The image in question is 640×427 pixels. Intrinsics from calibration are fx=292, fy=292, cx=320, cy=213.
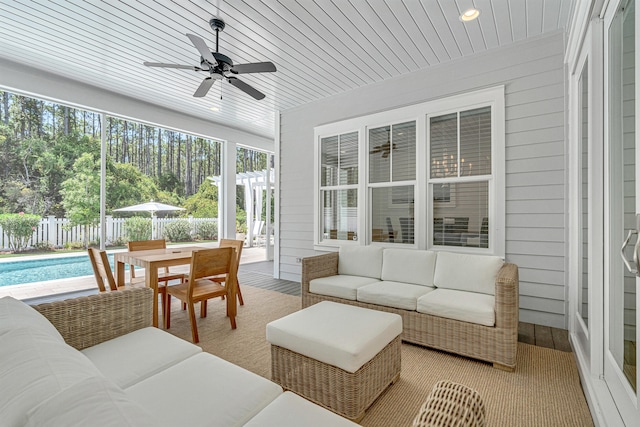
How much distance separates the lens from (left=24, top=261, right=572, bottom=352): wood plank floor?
277 cm

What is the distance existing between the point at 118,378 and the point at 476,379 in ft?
7.51

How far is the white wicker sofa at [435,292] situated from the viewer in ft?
7.59

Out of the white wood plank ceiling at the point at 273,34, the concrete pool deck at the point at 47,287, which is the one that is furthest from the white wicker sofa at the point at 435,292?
the concrete pool deck at the point at 47,287

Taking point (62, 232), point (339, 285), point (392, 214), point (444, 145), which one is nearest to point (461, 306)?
point (339, 285)

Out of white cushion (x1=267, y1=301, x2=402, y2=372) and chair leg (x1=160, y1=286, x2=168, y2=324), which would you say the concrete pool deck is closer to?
chair leg (x1=160, y1=286, x2=168, y2=324)

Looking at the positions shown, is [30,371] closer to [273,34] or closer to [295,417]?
[295,417]

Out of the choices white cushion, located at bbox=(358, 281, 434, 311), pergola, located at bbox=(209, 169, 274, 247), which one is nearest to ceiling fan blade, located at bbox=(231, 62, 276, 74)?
white cushion, located at bbox=(358, 281, 434, 311)

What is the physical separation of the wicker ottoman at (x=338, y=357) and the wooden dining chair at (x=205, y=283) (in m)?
1.20

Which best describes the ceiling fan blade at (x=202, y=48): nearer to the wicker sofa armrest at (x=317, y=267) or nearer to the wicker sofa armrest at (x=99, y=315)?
the wicker sofa armrest at (x=99, y=315)

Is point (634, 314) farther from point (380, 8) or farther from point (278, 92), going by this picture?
point (278, 92)

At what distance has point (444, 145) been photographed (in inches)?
148

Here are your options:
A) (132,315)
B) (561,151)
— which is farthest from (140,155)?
(561,151)

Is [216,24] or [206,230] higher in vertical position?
[216,24]

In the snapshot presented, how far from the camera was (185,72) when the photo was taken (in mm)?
4039
